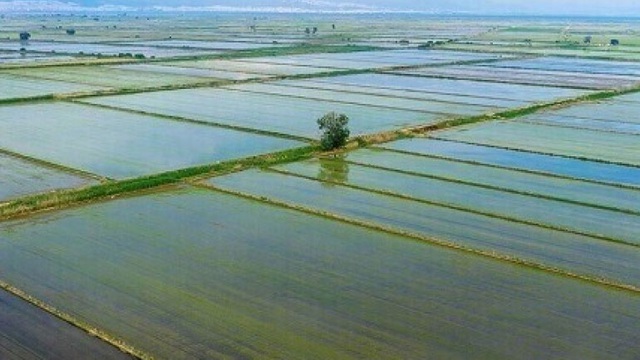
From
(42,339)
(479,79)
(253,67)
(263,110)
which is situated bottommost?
(42,339)

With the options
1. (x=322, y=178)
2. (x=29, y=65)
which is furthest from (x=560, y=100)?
(x=29, y=65)

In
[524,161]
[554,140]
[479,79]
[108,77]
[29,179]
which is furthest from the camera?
[479,79]

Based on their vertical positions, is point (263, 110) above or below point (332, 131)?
below

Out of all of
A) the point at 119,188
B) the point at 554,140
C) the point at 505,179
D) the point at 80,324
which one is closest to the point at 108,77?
the point at 119,188

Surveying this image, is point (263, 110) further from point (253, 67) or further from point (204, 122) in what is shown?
point (253, 67)

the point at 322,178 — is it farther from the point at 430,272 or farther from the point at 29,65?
the point at 29,65

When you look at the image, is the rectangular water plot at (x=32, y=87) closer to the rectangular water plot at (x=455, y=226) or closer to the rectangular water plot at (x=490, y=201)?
the rectangular water plot at (x=490, y=201)

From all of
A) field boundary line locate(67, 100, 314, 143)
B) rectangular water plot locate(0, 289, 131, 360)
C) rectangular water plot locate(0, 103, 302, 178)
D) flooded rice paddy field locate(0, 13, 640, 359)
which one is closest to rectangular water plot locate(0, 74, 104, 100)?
flooded rice paddy field locate(0, 13, 640, 359)

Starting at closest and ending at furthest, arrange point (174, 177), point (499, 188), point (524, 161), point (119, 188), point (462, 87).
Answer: point (119, 188)
point (499, 188)
point (174, 177)
point (524, 161)
point (462, 87)
